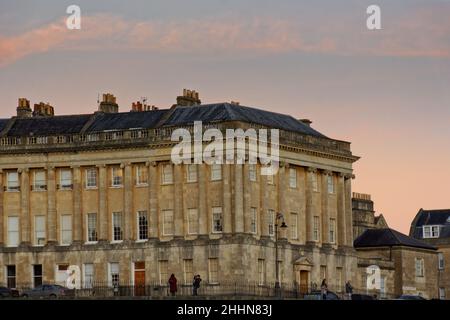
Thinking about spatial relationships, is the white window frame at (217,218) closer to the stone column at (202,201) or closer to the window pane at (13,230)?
the stone column at (202,201)

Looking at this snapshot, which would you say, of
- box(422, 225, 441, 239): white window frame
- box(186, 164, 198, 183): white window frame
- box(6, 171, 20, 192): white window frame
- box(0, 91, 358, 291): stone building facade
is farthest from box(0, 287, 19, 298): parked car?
box(422, 225, 441, 239): white window frame

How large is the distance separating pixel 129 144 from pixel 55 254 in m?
8.78

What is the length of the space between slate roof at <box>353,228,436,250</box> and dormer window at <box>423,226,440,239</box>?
44.1 feet

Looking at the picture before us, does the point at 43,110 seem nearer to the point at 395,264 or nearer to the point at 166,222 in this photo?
the point at 166,222

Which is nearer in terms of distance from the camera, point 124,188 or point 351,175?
point 124,188

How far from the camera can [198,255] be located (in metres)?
112

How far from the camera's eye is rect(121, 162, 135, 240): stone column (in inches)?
4515

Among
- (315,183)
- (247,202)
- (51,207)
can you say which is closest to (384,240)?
(315,183)
